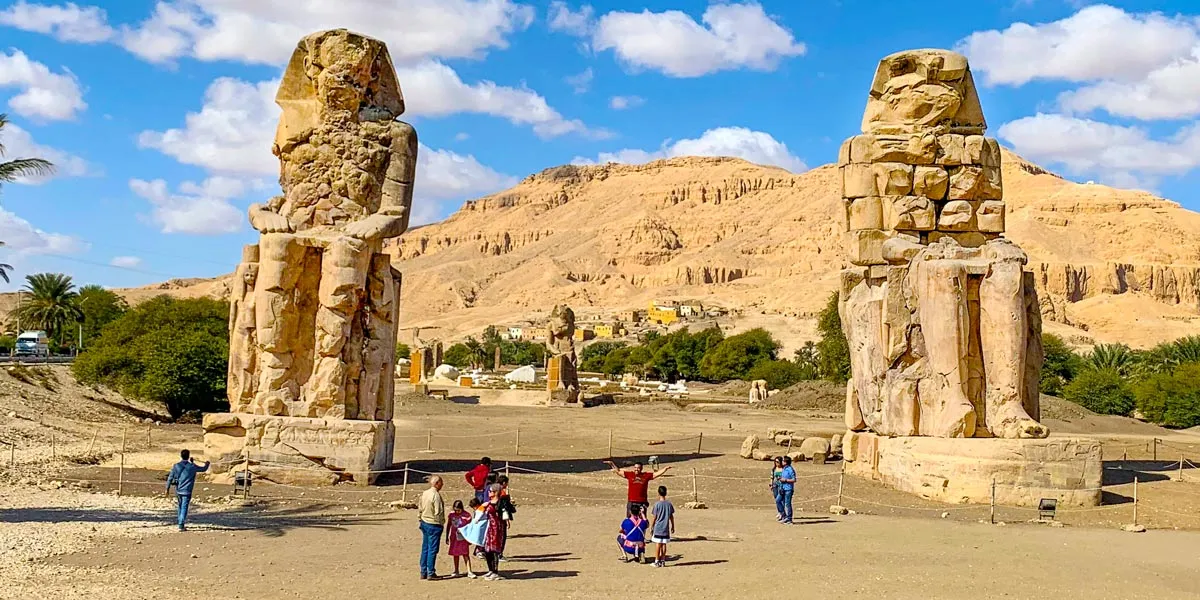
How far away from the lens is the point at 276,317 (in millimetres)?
12422

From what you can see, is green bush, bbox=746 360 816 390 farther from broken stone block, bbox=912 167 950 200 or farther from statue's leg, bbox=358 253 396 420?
statue's leg, bbox=358 253 396 420

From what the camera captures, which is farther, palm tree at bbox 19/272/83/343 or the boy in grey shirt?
palm tree at bbox 19/272/83/343

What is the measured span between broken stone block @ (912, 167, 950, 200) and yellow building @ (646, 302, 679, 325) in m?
84.6

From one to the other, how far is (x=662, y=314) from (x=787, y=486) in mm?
94637

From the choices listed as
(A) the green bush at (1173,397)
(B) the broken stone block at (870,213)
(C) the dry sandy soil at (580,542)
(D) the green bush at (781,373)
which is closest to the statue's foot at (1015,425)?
(C) the dry sandy soil at (580,542)

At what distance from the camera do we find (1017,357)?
12.7 meters

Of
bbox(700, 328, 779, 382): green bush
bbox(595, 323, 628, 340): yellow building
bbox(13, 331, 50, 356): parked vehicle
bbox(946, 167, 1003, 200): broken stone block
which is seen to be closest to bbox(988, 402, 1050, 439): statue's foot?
bbox(946, 167, 1003, 200): broken stone block

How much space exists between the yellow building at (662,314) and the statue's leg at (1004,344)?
8602 centimetres

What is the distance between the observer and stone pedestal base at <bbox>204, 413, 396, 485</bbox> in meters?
12.1

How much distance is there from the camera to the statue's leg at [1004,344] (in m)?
12.6

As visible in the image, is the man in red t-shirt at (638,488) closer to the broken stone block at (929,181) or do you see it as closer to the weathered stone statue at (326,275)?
the weathered stone statue at (326,275)

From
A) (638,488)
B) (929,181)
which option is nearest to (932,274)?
(929,181)

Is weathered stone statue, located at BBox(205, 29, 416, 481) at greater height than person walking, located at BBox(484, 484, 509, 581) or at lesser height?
greater

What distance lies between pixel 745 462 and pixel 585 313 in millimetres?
100022
